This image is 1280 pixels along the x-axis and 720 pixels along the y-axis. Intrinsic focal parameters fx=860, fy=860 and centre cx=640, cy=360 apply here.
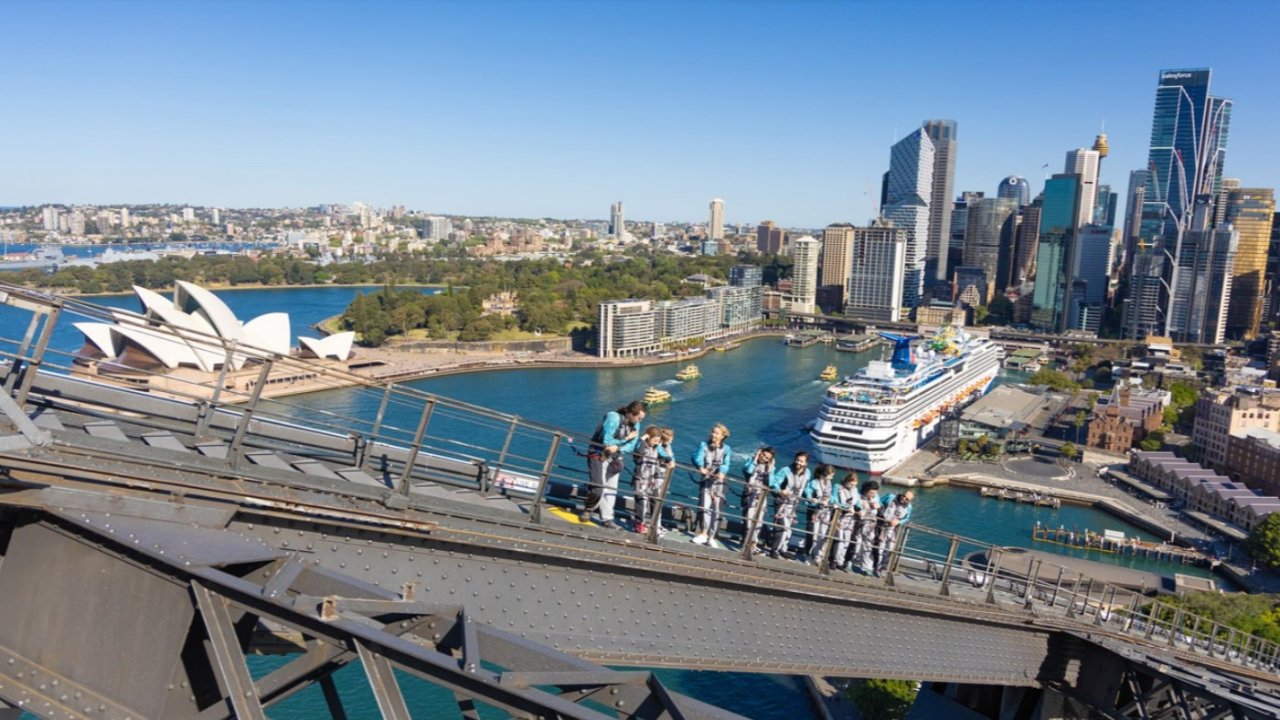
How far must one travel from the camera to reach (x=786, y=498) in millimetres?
2326

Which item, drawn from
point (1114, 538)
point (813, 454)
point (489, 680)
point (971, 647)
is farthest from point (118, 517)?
point (813, 454)

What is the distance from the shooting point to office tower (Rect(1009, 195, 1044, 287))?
35344 millimetres

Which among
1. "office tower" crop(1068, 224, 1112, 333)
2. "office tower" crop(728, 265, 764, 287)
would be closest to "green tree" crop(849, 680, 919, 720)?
"office tower" crop(728, 265, 764, 287)

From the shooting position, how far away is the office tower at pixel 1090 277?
27.1 metres

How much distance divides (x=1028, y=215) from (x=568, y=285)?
20331mm

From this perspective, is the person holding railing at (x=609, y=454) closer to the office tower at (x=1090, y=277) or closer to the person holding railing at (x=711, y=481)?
the person holding railing at (x=711, y=481)

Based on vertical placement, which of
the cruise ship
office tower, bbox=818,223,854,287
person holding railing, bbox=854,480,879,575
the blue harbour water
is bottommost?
the blue harbour water

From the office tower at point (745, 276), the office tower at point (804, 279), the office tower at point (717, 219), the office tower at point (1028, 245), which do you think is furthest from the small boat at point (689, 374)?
the office tower at point (717, 219)

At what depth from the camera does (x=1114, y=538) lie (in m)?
8.88

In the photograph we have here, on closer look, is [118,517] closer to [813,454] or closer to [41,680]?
[41,680]

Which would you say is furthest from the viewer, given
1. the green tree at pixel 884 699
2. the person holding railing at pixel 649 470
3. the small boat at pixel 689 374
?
the small boat at pixel 689 374

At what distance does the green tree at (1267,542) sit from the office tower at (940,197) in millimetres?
29611

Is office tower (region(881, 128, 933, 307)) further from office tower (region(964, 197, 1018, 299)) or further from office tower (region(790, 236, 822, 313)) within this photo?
office tower (region(790, 236, 822, 313))

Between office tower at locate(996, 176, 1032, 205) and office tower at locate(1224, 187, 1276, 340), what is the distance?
24.6 meters
